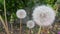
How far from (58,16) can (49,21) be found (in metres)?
1.48

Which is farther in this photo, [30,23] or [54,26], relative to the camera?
[54,26]

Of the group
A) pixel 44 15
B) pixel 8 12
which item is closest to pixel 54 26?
pixel 8 12

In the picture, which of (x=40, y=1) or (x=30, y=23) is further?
(x=40, y=1)

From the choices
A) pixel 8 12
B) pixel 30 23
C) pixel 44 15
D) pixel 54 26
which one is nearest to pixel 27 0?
pixel 8 12

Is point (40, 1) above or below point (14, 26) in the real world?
above

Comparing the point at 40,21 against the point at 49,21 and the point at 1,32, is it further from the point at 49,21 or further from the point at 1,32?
the point at 1,32

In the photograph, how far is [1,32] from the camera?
2404 mm

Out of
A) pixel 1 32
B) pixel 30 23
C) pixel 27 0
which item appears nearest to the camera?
pixel 30 23

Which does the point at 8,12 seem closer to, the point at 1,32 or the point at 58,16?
the point at 1,32

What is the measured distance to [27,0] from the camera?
8.49 feet

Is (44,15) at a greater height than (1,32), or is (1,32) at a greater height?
(44,15)

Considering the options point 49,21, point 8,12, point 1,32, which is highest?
point 49,21

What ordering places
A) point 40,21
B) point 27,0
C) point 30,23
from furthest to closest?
point 27,0
point 30,23
point 40,21

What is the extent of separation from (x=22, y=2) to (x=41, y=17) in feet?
4.94
